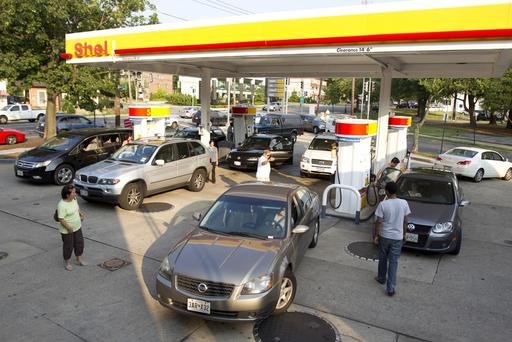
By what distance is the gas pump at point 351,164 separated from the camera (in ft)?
36.3

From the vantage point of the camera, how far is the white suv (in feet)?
53.0

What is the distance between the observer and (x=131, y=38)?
14602 mm

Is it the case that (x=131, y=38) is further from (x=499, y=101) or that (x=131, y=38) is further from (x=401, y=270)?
(x=499, y=101)

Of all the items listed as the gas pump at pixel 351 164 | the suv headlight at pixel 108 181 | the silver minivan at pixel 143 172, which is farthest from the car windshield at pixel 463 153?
the suv headlight at pixel 108 181

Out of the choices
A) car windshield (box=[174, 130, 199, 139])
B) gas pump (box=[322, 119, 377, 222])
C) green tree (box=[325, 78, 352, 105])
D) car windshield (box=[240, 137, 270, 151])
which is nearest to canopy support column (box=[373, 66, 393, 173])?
gas pump (box=[322, 119, 377, 222])

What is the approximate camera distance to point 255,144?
61.4 ft

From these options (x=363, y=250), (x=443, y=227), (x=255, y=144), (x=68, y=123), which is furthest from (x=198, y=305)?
(x=68, y=123)

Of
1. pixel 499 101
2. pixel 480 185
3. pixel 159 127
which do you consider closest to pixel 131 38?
pixel 159 127

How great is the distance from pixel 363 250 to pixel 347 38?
5.13m

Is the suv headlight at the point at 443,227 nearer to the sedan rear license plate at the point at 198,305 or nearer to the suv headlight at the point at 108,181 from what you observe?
the sedan rear license plate at the point at 198,305

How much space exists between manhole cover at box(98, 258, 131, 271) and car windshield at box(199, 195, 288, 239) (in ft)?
6.33

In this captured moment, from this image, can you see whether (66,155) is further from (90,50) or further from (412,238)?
(412,238)

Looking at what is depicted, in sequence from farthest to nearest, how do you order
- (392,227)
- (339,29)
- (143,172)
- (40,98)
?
(40,98) → (143,172) → (339,29) → (392,227)

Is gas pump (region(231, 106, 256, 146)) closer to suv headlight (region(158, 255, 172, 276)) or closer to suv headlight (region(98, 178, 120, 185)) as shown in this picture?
suv headlight (region(98, 178, 120, 185))
